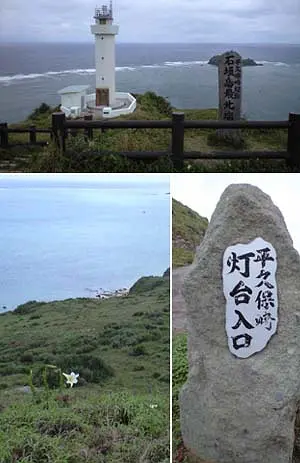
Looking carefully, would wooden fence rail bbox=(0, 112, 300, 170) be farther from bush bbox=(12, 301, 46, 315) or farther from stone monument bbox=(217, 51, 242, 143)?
bush bbox=(12, 301, 46, 315)

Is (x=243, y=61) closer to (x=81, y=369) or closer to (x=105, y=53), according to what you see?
(x=105, y=53)

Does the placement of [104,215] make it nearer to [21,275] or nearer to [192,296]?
[21,275]

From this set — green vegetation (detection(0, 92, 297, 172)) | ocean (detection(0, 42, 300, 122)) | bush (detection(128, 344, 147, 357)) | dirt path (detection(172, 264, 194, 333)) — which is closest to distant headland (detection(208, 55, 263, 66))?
ocean (detection(0, 42, 300, 122))

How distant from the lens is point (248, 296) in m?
3.31

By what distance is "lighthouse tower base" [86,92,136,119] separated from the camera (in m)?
5.52

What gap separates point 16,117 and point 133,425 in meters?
2.91

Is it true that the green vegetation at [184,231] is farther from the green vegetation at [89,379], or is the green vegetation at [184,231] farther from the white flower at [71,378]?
the white flower at [71,378]

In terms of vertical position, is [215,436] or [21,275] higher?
[21,275]

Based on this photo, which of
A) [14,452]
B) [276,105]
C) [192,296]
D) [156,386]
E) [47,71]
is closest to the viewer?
[192,296]

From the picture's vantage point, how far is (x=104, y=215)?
404 cm

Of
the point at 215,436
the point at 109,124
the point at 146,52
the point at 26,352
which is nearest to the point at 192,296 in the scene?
the point at 215,436

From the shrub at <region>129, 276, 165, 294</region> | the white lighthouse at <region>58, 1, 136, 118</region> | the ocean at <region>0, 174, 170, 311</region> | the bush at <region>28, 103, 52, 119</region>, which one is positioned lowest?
the shrub at <region>129, 276, 165, 294</region>

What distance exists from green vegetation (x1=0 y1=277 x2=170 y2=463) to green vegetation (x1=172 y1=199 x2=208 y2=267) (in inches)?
9.4

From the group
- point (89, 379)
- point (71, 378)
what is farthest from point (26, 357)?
point (89, 379)
